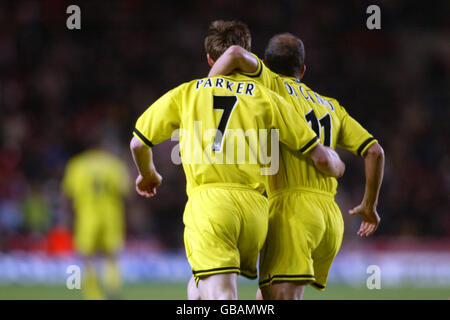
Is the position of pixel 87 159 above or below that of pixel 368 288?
above

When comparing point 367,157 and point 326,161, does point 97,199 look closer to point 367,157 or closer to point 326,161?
point 367,157

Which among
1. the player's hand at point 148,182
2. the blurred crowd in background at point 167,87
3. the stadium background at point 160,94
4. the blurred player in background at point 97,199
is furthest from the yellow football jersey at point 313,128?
the blurred crowd in background at point 167,87

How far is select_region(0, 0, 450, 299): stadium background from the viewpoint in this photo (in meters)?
12.5

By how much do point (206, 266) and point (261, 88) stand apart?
106 cm

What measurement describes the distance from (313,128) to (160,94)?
11.5m

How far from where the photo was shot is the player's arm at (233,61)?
4043 millimetres

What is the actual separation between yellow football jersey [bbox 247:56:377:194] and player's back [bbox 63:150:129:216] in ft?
20.7

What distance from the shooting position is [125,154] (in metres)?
14.0

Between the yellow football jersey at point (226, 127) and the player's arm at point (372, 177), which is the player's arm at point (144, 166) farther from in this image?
the player's arm at point (372, 177)

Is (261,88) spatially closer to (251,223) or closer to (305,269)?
(251,223)

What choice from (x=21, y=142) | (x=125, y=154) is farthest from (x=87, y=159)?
(x=21, y=142)

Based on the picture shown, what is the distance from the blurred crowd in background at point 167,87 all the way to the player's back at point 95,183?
2.49 metres

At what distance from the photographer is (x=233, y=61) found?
13.3ft

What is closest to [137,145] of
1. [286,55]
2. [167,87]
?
[286,55]
